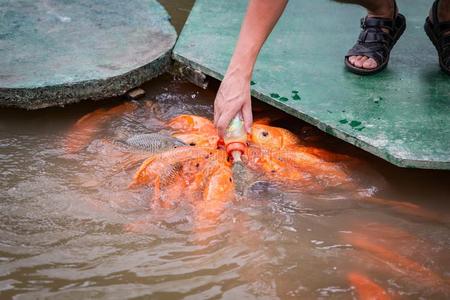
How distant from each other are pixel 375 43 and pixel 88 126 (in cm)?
159

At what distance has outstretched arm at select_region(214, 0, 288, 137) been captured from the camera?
2.36 meters

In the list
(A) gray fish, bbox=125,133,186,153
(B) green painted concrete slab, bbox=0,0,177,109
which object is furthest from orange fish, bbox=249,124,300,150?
(B) green painted concrete slab, bbox=0,0,177,109

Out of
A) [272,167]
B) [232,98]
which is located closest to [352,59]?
[272,167]

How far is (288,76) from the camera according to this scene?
10.3 ft

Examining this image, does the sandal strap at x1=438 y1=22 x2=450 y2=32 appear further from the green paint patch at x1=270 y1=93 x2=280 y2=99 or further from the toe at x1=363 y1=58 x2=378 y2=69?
the green paint patch at x1=270 y1=93 x2=280 y2=99

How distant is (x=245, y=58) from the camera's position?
94.4 inches

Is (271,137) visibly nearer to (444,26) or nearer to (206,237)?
(206,237)

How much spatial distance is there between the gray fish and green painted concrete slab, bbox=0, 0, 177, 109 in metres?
0.50

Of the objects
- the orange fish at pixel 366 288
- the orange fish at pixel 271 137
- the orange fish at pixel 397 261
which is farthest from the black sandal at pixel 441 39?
the orange fish at pixel 366 288

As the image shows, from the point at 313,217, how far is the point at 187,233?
1.82 ft

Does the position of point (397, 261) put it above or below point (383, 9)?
below

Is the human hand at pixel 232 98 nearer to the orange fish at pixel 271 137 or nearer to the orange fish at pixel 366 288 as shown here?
the orange fish at pixel 271 137

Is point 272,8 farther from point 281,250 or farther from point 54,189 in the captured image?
point 54,189

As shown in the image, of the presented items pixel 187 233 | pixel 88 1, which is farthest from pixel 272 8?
pixel 88 1
